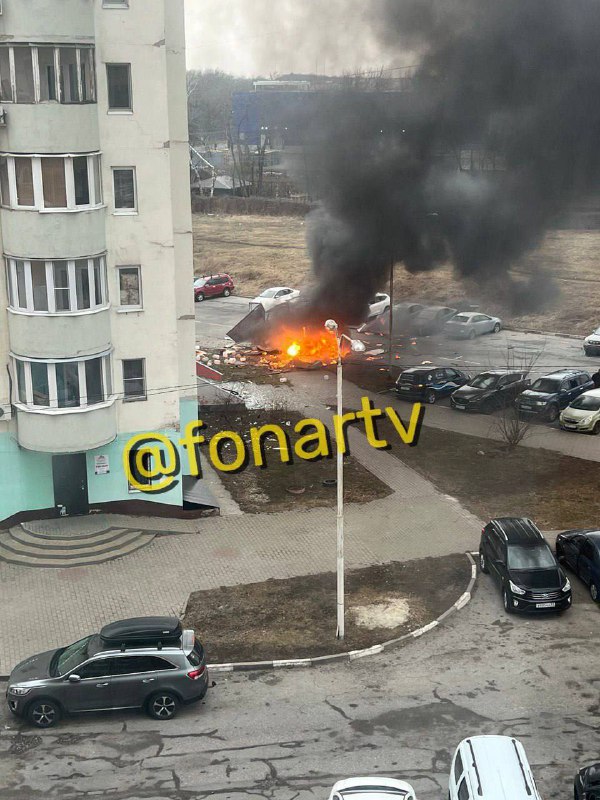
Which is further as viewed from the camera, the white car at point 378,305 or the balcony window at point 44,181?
the white car at point 378,305

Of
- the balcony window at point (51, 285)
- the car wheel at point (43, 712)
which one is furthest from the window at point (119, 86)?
the car wheel at point (43, 712)

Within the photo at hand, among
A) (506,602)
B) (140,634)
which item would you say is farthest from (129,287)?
(506,602)

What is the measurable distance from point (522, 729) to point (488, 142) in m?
26.9

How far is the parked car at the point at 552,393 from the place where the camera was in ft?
92.9

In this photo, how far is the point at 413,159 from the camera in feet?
118

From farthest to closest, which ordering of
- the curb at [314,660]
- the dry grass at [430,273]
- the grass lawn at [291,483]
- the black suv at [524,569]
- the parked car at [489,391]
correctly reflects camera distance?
1. the dry grass at [430,273]
2. the parked car at [489,391]
3. the grass lawn at [291,483]
4. the black suv at [524,569]
5. the curb at [314,660]

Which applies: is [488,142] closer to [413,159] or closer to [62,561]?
[413,159]

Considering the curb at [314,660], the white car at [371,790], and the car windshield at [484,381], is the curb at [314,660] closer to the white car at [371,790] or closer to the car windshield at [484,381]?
the white car at [371,790]

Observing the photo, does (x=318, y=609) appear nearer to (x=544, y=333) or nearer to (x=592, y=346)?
(x=592, y=346)

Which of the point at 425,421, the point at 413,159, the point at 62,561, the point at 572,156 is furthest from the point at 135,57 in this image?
the point at 572,156

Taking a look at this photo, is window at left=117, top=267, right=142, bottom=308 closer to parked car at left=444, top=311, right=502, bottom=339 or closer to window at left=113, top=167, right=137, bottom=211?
window at left=113, top=167, right=137, bottom=211

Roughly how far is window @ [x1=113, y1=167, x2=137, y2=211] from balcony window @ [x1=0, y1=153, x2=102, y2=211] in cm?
78

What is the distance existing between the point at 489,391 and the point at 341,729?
1703cm

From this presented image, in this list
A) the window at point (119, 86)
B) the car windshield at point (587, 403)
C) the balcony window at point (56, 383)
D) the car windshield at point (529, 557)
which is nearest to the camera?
the car windshield at point (529, 557)
